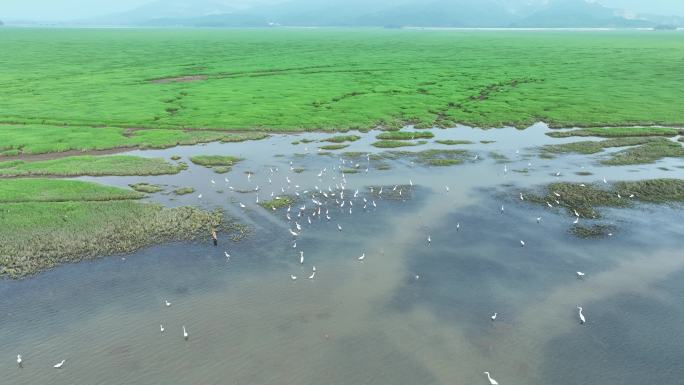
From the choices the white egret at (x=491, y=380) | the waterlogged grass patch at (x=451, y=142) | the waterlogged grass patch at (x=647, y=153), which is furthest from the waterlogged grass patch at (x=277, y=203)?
the waterlogged grass patch at (x=647, y=153)

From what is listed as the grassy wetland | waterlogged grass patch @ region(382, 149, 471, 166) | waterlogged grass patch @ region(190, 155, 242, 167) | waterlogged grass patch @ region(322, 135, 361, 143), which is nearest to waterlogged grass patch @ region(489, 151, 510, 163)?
the grassy wetland

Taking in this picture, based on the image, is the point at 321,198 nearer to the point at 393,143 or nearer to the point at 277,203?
the point at 277,203

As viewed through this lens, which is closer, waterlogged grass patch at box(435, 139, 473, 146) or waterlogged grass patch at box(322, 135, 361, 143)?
waterlogged grass patch at box(435, 139, 473, 146)

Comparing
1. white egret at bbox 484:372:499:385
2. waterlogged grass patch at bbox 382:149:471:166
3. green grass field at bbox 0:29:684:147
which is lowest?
white egret at bbox 484:372:499:385

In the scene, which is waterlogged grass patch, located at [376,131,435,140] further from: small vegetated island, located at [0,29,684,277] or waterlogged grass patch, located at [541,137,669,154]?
waterlogged grass patch, located at [541,137,669,154]

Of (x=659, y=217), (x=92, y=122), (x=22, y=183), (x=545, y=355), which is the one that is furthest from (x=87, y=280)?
(x=92, y=122)

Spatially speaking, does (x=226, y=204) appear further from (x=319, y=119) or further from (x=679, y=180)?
(x=679, y=180)

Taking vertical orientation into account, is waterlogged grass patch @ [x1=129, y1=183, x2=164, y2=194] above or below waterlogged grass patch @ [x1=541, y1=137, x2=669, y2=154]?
below
